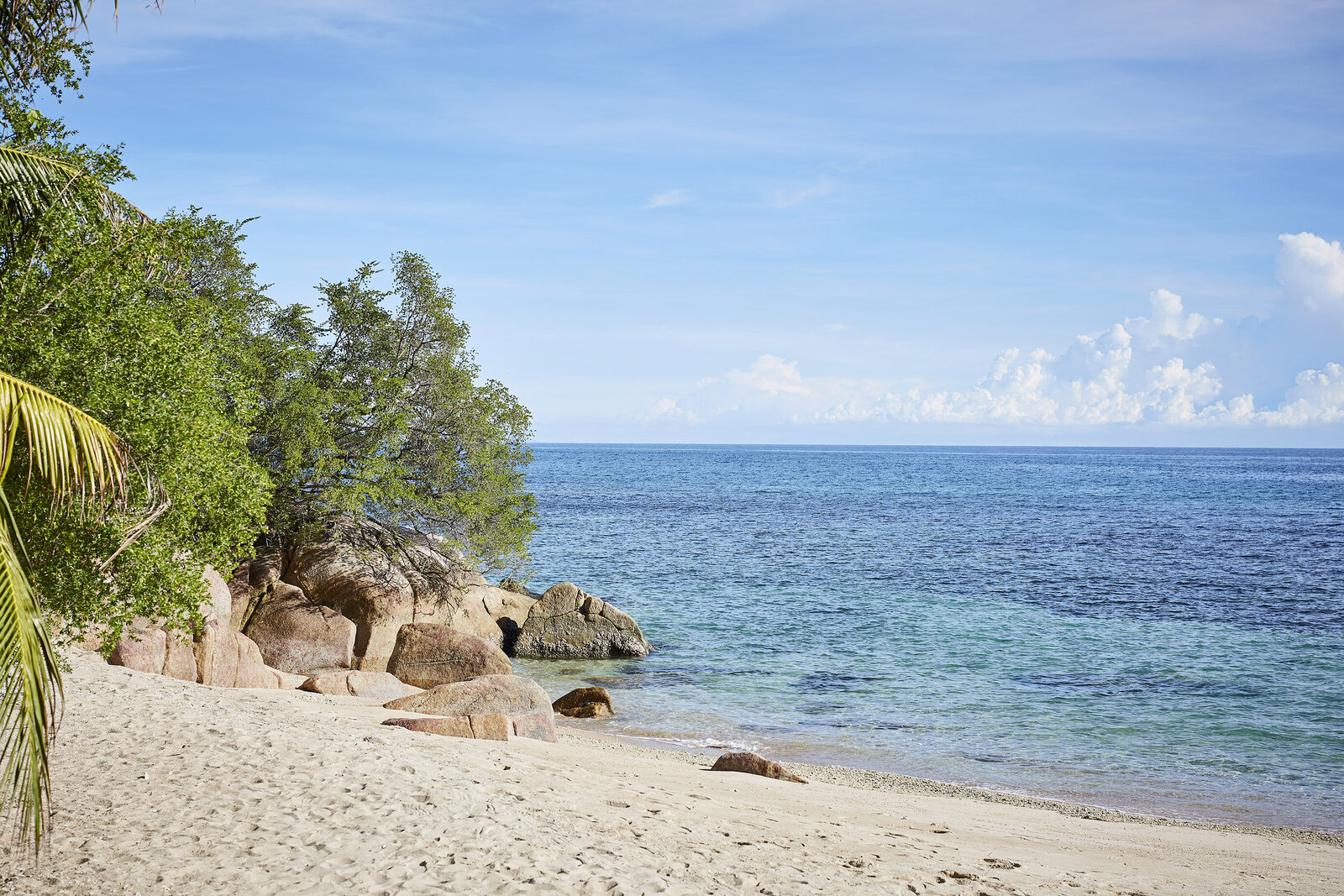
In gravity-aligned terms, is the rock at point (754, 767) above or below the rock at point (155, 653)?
below

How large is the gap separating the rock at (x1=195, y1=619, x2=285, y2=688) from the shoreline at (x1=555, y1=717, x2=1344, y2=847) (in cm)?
575

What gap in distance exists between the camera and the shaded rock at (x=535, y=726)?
50.0ft

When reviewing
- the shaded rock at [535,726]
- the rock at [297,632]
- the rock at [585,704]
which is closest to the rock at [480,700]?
the shaded rock at [535,726]

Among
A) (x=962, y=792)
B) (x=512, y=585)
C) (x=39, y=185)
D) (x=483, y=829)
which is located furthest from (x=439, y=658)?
(x=39, y=185)

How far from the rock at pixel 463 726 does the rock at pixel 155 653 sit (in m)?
4.15

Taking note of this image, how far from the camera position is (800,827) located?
11078 millimetres

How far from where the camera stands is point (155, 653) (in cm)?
1534

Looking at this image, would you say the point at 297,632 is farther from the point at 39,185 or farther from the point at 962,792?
the point at 962,792

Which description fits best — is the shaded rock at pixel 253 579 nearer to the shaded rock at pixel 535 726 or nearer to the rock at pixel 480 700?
the rock at pixel 480 700

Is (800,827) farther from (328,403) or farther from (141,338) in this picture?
(328,403)

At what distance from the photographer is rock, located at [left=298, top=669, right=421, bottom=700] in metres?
17.5

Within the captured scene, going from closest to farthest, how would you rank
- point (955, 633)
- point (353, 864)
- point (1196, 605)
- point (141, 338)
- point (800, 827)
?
point (353, 864) < point (141, 338) < point (800, 827) < point (955, 633) < point (1196, 605)

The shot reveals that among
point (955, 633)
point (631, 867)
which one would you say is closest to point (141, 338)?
point (631, 867)

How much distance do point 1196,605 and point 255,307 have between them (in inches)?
1215
